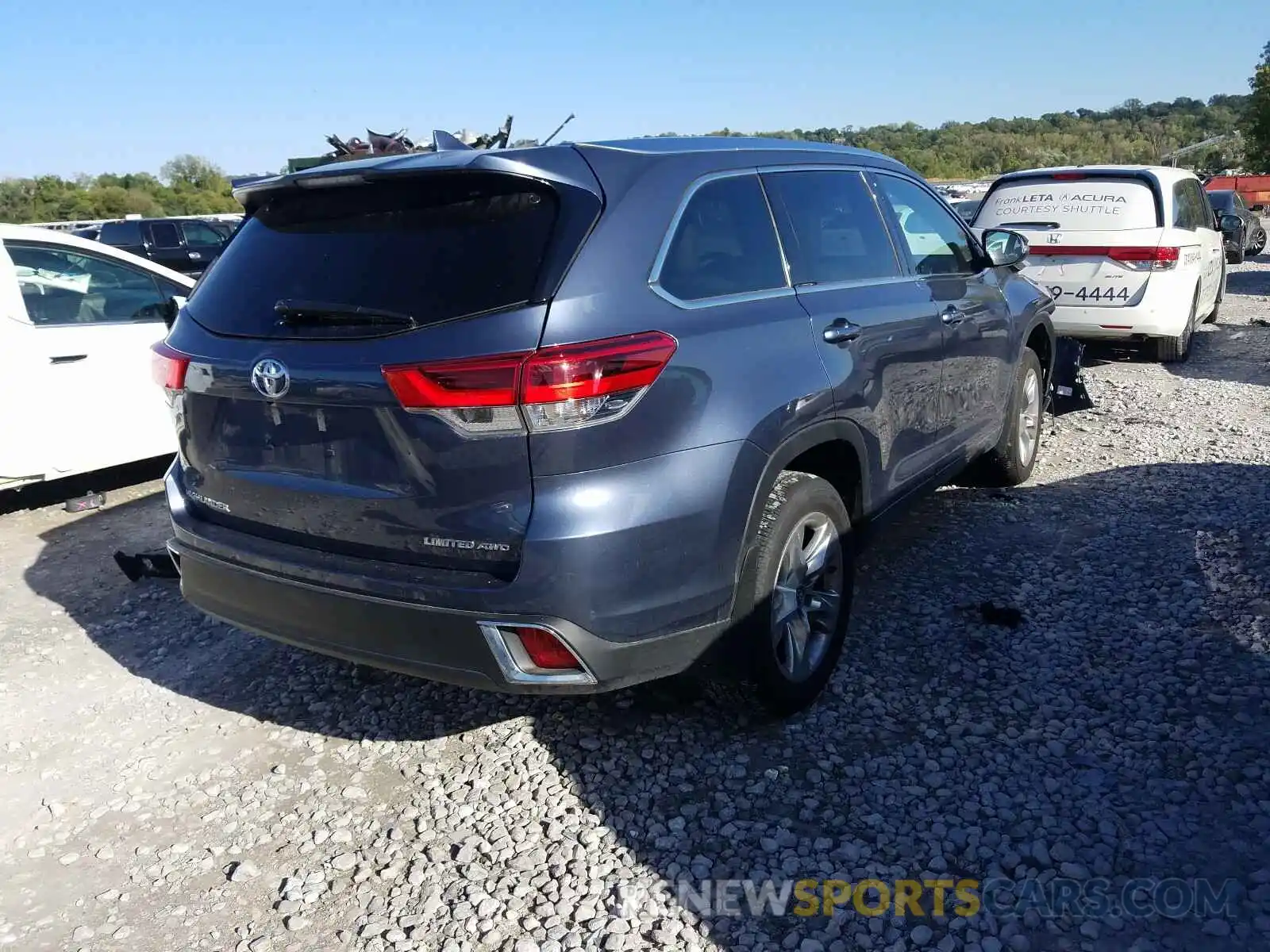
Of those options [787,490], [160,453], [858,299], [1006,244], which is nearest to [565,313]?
[787,490]

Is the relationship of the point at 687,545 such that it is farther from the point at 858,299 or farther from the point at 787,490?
the point at 858,299

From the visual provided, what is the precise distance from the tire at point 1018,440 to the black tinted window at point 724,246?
8.19ft

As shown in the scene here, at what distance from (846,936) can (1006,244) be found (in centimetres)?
394

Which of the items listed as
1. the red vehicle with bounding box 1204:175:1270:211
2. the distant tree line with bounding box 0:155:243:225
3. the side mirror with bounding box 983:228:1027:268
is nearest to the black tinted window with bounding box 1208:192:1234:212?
the side mirror with bounding box 983:228:1027:268

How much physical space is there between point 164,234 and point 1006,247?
18067 mm

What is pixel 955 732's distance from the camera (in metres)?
3.26

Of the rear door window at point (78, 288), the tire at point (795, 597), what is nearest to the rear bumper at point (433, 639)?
the tire at point (795, 597)

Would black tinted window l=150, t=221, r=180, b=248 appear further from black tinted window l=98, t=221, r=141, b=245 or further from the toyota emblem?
the toyota emblem

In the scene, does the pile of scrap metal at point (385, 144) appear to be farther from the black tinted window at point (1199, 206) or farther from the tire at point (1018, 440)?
the black tinted window at point (1199, 206)

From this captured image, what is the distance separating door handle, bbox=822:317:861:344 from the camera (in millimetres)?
3318

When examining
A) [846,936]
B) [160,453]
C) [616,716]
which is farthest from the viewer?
→ [160,453]

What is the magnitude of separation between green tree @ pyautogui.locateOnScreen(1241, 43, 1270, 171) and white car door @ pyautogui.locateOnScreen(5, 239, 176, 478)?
42.0 meters

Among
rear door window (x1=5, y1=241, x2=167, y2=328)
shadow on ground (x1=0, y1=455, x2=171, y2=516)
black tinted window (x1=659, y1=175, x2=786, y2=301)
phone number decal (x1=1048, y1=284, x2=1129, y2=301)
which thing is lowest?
shadow on ground (x1=0, y1=455, x2=171, y2=516)

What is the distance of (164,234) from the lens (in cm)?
1900
